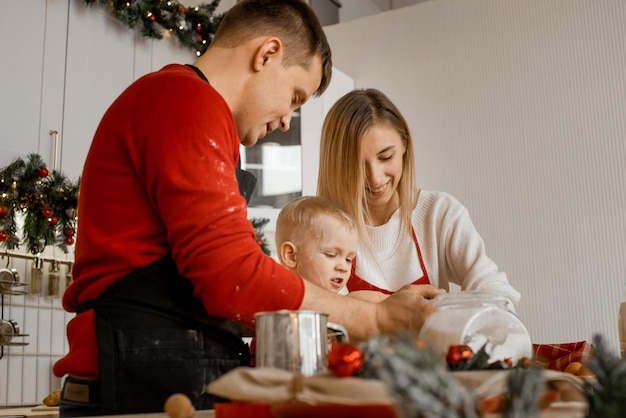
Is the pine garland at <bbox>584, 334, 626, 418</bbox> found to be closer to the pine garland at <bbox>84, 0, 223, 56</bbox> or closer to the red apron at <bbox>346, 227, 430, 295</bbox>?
the red apron at <bbox>346, 227, 430, 295</bbox>

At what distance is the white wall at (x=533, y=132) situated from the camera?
3.17m

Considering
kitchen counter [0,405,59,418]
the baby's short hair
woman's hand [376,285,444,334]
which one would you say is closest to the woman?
the baby's short hair

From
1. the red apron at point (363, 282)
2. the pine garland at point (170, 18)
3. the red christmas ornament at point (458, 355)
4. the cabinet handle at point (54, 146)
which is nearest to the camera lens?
the red christmas ornament at point (458, 355)

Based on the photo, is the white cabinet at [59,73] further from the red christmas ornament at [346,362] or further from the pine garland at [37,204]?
the red christmas ornament at [346,362]

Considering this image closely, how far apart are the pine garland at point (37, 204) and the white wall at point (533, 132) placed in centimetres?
160

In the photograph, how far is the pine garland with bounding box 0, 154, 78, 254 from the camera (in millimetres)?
2883

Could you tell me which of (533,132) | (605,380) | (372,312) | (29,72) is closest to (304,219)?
(372,312)

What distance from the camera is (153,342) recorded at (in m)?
1.03

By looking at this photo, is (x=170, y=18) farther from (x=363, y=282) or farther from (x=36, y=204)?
(x=363, y=282)

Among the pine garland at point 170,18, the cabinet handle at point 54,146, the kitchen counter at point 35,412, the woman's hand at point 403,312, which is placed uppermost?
the pine garland at point 170,18

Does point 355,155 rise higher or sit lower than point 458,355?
higher

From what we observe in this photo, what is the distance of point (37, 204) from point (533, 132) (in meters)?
2.12

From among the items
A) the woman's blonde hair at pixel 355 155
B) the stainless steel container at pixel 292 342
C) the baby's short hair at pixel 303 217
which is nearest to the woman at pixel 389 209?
the woman's blonde hair at pixel 355 155

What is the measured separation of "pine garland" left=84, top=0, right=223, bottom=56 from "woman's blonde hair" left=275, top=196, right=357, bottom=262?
2.29 meters
